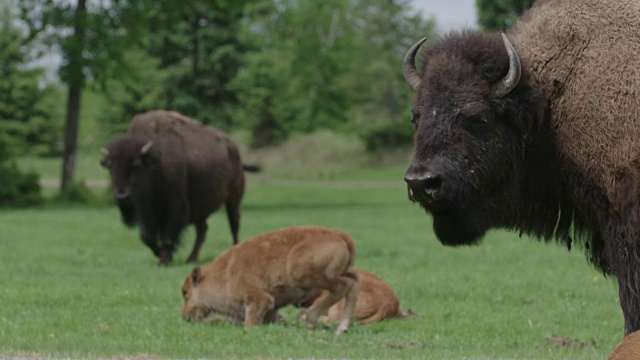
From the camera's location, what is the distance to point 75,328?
35.9ft

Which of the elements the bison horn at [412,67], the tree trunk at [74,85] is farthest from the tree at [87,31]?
the bison horn at [412,67]

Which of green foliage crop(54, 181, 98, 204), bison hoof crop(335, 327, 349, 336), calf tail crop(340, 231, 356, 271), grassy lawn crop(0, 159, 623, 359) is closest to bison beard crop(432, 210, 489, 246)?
grassy lawn crop(0, 159, 623, 359)

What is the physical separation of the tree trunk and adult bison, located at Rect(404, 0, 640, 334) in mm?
31422

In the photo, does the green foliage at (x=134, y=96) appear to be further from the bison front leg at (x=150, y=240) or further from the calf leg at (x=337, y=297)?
the calf leg at (x=337, y=297)

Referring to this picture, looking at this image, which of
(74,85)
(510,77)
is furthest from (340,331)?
(74,85)

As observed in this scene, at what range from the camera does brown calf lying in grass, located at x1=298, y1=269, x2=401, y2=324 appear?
11.9 metres

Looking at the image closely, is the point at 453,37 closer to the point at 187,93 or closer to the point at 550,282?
the point at 550,282

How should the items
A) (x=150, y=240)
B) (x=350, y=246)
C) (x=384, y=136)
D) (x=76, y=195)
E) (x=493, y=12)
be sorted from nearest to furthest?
(x=350, y=246) < (x=150, y=240) < (x=76, y=195) < (x=493, y=12) < (x=384, y=136)

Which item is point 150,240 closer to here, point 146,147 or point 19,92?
point 146,147

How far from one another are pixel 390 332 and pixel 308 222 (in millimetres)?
17558

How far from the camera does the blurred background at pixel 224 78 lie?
38.5 meters

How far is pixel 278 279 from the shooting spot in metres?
11.4

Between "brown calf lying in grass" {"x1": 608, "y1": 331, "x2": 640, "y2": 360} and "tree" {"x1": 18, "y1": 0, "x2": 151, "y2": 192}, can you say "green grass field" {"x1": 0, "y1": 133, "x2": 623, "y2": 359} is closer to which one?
"brown calf lying in grass" {"x1": 608, "y1": 331, "x2": 640, "y2": 360}

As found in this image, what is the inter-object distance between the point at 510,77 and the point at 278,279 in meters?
4.56
